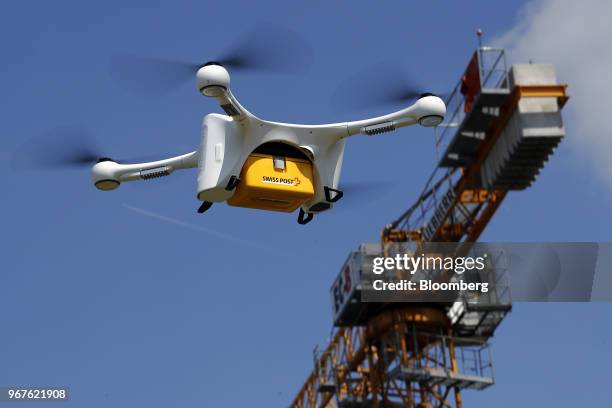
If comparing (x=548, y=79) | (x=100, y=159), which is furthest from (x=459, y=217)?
(x=100, y=159)

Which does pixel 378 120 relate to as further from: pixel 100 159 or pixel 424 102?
pixel 100 159

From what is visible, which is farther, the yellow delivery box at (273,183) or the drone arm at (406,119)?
the drone arm at (406,119)

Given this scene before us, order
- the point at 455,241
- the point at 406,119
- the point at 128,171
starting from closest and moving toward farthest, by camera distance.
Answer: the point at 406,119, the point at 128,171, the point at 455,241

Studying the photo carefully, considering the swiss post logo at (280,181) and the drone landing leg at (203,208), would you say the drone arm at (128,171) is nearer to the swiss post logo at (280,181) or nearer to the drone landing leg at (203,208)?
the drone landing leg at (203,208)

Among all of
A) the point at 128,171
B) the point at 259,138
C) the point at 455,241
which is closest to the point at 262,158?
the point at 259,138

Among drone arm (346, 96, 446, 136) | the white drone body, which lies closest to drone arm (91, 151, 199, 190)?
the white drone body

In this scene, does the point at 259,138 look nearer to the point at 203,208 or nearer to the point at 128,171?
the point at 203,208

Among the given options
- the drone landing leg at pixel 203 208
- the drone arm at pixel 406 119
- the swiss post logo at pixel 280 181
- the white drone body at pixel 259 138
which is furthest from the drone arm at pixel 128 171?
the drone arm at pixel 406 119

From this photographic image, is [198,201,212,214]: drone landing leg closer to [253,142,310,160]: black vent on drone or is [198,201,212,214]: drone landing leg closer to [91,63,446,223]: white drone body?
[91,63,446,223]: white drone body
